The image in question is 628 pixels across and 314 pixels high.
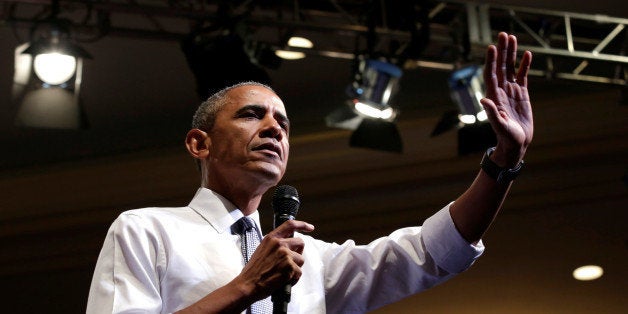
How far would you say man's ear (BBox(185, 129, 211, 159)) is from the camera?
2.15 metres

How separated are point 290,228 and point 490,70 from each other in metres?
0.62

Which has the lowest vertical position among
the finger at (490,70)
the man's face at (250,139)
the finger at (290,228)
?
the finger at (290,228)

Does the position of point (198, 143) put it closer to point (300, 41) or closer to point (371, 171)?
point (300, 41)

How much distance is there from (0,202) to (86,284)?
82 centimetres

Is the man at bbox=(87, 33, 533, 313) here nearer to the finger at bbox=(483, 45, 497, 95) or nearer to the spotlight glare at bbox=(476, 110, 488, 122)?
the finger at bbox=(483, 45, 497, 95)

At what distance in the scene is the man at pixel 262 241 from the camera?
1.69 metres

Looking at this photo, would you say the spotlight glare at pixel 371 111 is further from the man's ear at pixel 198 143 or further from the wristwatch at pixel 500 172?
the wristwatch at pixel 500 172

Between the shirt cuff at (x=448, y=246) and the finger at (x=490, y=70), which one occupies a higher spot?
the finger at (x=490, y=70)

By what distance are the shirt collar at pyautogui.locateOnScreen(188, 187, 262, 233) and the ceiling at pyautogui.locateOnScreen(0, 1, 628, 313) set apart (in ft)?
12.1

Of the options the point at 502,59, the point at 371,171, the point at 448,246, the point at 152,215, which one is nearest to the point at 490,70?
the point at 502,59

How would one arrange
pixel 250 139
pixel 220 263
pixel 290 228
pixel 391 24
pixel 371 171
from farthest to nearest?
pixel 371 171 → pixel 391 24 → pixel 250 139 → pixel 220 263 → pixel 290 228

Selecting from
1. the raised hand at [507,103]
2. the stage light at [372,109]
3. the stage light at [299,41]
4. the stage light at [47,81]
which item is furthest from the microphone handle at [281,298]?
the stage light at [299,41]

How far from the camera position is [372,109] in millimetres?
4766

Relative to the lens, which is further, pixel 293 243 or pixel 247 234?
pixel 247 234
